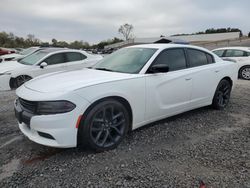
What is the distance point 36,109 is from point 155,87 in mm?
1803

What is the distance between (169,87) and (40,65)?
500 centimetres

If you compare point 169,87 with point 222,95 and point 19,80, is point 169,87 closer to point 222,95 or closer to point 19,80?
point 222,95

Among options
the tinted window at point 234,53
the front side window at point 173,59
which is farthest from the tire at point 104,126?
the tinted window at point 234,53

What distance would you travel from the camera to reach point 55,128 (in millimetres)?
2869

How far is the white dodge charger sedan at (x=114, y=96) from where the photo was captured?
2.91m

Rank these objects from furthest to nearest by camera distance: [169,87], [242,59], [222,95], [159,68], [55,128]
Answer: [242,59]
[222,95]
[169,87]
[159,68]
[55,128]

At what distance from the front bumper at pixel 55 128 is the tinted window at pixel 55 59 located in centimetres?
503

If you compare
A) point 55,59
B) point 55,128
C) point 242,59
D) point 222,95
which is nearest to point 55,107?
point 55,128

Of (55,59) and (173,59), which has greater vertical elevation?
(173,59)

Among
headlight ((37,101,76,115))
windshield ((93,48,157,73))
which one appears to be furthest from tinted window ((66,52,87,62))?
headlight ((37,101,76,115))

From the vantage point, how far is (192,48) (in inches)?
185

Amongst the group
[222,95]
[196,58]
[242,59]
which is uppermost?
[196,58]

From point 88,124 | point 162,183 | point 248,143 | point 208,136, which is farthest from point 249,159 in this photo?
point 88,124

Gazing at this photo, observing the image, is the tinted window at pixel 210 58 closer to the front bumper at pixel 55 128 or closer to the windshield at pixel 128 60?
the windshield at pixel 128 60
